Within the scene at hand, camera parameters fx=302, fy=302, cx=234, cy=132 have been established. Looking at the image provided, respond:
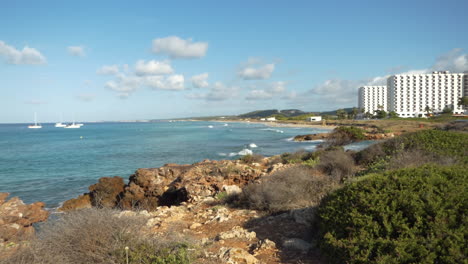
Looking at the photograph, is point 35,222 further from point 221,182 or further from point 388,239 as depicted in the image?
point 388,239

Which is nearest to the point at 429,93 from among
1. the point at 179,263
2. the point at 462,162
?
the point at 462,162

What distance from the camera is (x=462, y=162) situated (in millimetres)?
7871

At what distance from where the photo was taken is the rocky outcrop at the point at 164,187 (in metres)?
11.8

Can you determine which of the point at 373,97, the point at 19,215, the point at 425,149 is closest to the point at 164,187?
the point at 19,215

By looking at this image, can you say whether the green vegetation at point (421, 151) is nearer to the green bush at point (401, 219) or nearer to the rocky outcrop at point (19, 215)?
the green bush at point (401, 219)

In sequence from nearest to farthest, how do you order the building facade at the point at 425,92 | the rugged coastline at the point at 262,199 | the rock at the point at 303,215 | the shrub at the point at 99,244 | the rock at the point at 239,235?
the shrub at the point at 99,244 < the rugged coastline at the point at 262,199 < the rock at the point at 239,235 < the rock at the point at 303,215 < the building facade at the point at 425,92

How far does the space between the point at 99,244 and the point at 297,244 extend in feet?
10.5

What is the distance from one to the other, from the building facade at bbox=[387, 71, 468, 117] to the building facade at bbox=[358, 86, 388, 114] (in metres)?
22.1

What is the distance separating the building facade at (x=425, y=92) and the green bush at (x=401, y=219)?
385ft

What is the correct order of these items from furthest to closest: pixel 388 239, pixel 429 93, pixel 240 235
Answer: pixel 429 93
pixel 240 235
pixel 388 239

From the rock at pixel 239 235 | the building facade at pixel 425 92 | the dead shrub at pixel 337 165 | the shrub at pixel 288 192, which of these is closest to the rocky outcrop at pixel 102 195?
the shrub at pixel 288 192

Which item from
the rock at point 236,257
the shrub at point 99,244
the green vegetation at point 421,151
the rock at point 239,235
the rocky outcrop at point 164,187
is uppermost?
the green vegetation at point 421,151

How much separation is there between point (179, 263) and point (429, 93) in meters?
131

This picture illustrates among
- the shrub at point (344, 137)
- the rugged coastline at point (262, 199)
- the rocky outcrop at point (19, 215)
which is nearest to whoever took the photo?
the rugged coastline at point (262, 199)
